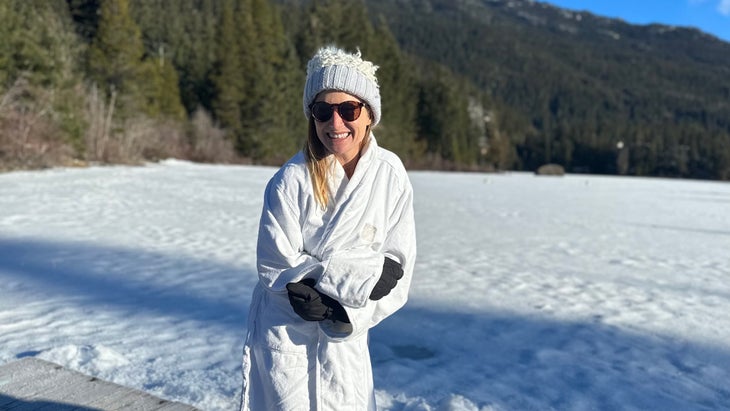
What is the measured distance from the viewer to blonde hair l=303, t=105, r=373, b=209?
1.61 meters

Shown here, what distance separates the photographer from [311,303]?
148cm

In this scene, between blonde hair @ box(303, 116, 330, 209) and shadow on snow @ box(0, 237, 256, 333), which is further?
shadow on snow @ box(0, 237, 256, 333)

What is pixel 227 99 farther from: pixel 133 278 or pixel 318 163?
pixel 318 163

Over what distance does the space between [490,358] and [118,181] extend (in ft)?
46.3

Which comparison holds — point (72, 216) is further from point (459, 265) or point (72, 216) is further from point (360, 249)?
point (360, 249)

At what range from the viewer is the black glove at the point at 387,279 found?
5.16ft

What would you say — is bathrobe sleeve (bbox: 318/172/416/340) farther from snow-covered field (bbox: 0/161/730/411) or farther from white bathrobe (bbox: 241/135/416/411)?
snow-covered field (bbox: 0/161/730/411)

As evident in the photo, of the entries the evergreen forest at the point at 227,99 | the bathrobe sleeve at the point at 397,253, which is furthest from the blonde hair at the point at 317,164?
the evergreen forest at the point at 227,99

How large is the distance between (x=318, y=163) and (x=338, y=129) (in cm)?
12

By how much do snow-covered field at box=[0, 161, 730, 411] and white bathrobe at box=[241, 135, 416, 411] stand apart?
121 centimetres

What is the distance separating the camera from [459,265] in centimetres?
640

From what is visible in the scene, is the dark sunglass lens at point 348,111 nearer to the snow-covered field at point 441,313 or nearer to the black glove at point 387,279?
the black glove at point 387,279

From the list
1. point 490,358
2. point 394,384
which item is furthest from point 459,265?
point 394,384

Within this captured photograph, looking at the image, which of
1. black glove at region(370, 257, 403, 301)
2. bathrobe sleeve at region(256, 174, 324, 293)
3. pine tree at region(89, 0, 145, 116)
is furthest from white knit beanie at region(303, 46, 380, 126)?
pine tree at region(89, 0, 145, 116)
